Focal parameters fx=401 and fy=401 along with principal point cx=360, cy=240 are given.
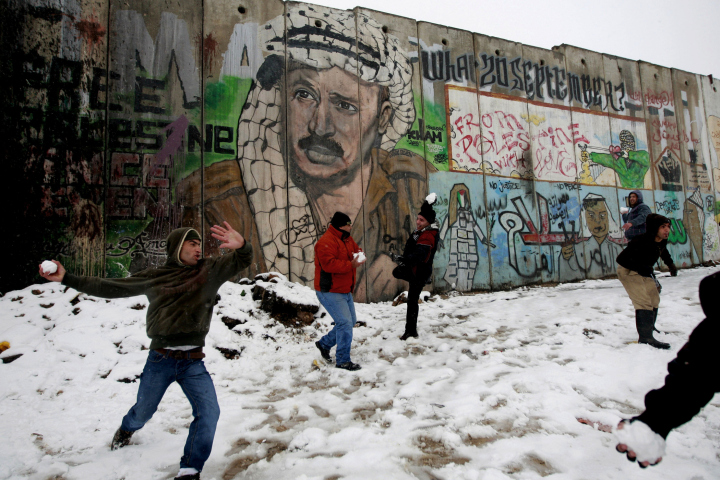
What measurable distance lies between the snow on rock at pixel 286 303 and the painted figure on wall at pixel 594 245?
268 inches

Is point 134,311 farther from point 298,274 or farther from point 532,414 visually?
point 532,414

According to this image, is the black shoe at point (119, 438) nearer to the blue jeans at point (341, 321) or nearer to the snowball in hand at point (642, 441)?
the blue jeans at point (341, 321)

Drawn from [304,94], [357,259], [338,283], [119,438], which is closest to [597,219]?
[304,94]

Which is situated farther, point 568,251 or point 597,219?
point 597,219

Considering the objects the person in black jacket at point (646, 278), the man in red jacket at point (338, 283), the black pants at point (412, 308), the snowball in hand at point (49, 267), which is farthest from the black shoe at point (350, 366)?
the person in black jacket at point (646, 278)

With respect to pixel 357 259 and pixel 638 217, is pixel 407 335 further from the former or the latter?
pixel 638 217

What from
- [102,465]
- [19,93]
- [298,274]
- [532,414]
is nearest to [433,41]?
[298,274]

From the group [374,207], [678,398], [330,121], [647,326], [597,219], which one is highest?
[330,121]

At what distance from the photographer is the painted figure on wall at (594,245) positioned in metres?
10.0

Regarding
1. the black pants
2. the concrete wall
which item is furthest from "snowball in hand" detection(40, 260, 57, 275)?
the concrete wall

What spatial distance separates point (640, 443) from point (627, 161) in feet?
39.8

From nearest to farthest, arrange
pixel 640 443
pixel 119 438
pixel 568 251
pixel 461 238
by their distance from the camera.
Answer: pixel 640 443, pixel 119 438, pixel 461 238, pixel 568 251

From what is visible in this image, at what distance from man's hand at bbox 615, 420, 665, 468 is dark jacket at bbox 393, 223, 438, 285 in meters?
3.86

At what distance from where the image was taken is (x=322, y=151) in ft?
26.1
